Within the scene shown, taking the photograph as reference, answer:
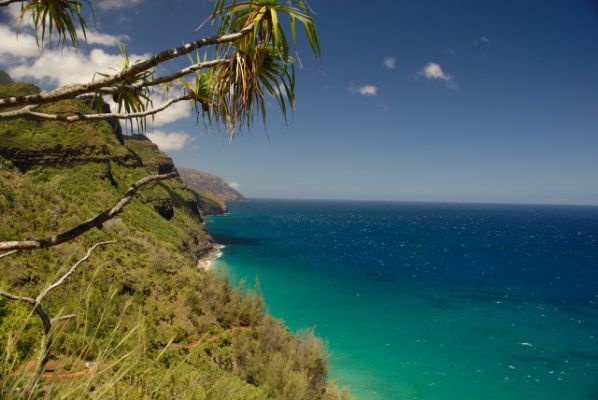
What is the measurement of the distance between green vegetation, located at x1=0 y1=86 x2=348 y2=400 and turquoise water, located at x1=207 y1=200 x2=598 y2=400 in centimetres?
949

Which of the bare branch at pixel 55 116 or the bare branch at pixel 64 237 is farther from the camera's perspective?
the bare branch at pixel 55 116

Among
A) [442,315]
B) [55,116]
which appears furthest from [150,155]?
[55,116]

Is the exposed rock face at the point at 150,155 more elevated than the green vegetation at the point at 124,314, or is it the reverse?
the exposed rock face at the point at 150,155

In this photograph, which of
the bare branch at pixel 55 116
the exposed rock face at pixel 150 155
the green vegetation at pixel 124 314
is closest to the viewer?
the bare branch at pixel 55 116

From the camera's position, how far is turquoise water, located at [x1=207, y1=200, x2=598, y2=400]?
2394 cm

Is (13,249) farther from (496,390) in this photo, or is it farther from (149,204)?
(149,204)

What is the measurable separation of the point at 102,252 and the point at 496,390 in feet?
96.3

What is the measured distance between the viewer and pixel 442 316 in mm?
37750

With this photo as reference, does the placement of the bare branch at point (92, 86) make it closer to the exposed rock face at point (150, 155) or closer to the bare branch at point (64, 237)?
the bare branch at point (64, 237)

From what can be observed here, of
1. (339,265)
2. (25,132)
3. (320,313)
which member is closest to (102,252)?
(320,313)

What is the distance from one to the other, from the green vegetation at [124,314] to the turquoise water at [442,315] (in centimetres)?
949

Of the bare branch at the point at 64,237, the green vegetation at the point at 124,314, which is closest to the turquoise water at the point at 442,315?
the green vegetation at the point at 124,314

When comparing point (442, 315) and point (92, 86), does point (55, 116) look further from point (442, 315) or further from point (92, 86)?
point (442, 315)

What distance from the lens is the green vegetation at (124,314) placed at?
2.59 metres
